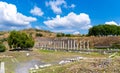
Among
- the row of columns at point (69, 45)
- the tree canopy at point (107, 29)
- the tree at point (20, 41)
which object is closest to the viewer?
the tree at point (20, 41)

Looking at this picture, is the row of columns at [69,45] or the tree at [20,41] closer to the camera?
the tree at [20,41]

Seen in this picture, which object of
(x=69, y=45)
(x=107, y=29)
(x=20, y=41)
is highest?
(x=107, y=29)

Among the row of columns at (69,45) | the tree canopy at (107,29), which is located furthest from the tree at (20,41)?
the tree canopy at (107,29)

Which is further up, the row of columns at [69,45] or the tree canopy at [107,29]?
the tree canopy at [107,29]

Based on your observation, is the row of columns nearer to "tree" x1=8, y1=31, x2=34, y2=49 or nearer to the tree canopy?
"tree" x1=8, y1=31, x2=34, y2=49

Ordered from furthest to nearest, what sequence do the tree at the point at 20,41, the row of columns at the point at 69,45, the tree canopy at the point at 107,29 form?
1. the tree canopy at the point at 107,29
2. the row of columns at the point at 69,45
3. the tree at the point at 20,41

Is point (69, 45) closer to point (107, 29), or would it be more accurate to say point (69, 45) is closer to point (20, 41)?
point (20, 41)

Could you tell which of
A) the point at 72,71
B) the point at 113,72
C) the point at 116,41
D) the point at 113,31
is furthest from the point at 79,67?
the point at 113,31

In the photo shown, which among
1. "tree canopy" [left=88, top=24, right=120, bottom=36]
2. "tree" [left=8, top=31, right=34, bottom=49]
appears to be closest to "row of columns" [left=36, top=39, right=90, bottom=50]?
"tree" [left=8, top=31, right=34, bottom=49]

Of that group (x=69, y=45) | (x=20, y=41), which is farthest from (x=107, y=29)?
(x=20, y=41)

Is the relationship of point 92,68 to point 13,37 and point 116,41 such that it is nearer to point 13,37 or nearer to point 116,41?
point 13,37

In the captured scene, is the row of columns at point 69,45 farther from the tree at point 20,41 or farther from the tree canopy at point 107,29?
the tree canopy at point 107,29

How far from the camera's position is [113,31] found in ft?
461

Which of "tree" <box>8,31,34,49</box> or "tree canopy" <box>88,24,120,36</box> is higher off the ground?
"tree canopy" <box>88,24,120,36</box>
